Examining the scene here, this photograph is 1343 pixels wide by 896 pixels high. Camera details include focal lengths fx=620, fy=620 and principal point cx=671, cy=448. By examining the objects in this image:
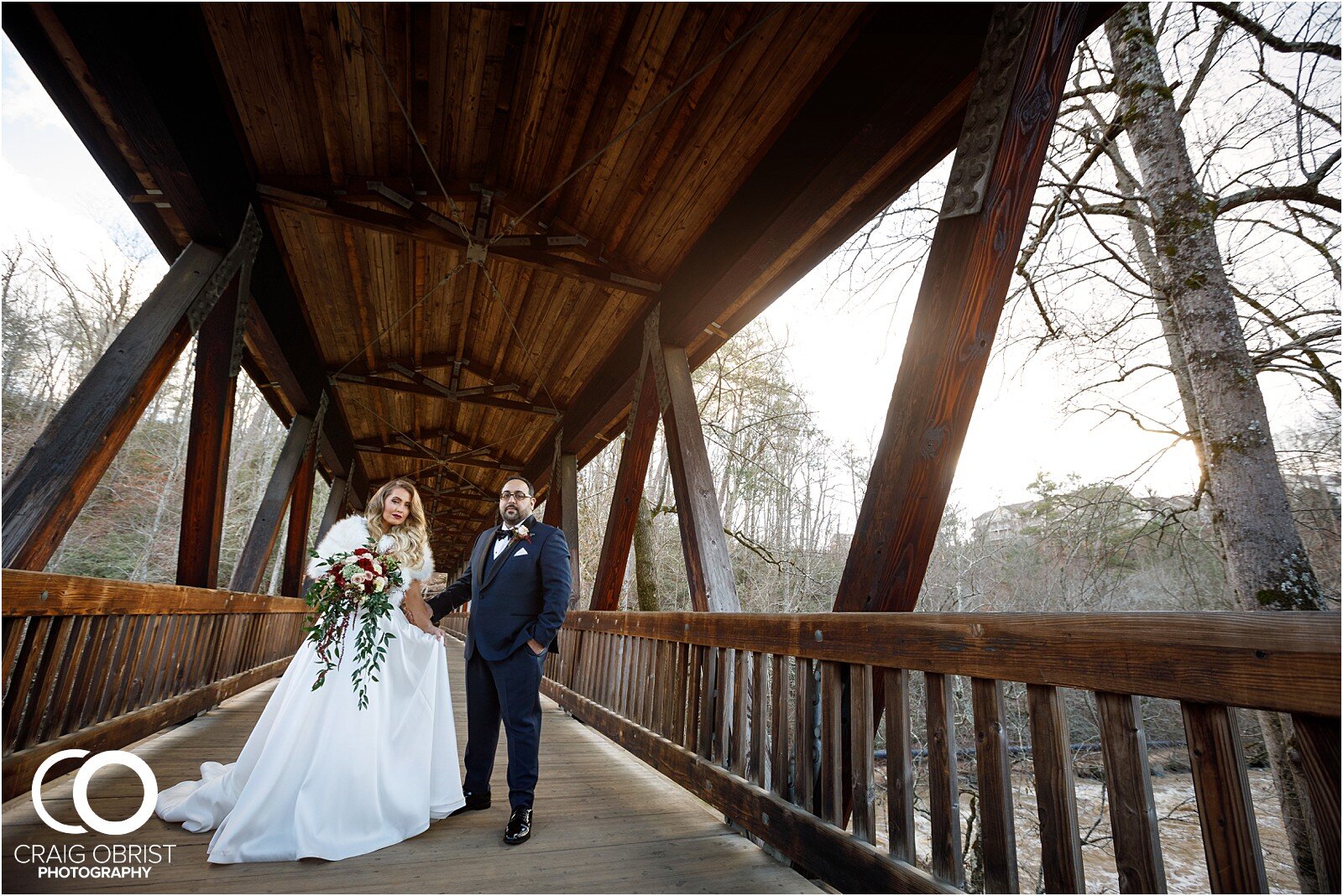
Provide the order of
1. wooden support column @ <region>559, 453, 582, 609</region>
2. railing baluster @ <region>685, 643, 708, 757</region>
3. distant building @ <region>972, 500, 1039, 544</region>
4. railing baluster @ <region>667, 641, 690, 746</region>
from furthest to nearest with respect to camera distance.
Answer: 1. distant building @ <region>972, 500, 1039, 544</region>
2. wooden support column @ <region>559, 453, 582, 609</region>
3. railing baluster @ <region>667, 641, 690, 746</region>
4. railing baluster @ <region>685, 643, 708, 757</region>

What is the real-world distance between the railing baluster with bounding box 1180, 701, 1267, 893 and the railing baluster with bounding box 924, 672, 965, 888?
49 cm

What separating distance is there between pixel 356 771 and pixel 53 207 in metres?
9.21

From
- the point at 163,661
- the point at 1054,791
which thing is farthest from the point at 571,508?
the point at 1054,791

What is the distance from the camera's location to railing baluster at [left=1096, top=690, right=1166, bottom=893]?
41.3 inches

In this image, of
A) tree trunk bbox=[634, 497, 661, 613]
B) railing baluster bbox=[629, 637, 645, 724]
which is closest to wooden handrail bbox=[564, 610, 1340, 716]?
railing baluster bbox=[629, 637, 645, 724]

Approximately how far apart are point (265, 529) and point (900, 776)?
17.9 ft

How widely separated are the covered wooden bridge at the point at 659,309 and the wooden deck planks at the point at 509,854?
0.10m

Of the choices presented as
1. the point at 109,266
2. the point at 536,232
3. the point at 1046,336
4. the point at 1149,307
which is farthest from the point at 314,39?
the point at 109,266

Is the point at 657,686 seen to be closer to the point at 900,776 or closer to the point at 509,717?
the point at 509,717

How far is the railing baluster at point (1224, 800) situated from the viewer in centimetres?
91

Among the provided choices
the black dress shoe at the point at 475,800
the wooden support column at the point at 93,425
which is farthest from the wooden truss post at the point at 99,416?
the black dress shoe at the point at 475,800

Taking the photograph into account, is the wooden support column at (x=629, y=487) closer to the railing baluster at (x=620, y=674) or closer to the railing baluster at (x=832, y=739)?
the railing baluster at (x=620, y=674)

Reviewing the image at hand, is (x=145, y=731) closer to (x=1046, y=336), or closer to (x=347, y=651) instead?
(x=347, y=651)

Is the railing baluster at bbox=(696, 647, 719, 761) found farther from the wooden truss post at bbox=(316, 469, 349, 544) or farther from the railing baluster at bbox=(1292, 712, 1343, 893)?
the wooden truss post at bbox=(316, 469, 349, 544)
